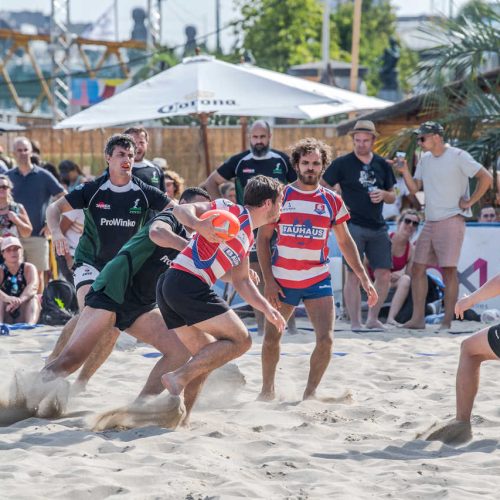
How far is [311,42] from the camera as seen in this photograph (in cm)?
4519

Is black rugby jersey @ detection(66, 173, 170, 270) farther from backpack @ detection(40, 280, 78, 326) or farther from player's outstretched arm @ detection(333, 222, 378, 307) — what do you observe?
backpack @ detection(40, 280, 78, 326)

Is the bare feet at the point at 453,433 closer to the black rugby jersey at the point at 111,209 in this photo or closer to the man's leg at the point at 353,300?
the black rugby jersey at the point at 111,209

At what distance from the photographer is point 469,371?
227 inches

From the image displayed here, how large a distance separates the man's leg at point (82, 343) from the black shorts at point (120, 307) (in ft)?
0.11

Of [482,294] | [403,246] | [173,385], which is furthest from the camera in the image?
[403,246]

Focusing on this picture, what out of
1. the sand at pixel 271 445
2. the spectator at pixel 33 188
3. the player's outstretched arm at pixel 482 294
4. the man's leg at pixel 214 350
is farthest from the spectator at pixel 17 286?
the player's outstretched arm at pixel 482 294

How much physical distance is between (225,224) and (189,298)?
1.49 ft

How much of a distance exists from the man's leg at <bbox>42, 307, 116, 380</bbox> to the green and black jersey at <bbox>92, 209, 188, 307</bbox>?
13cm

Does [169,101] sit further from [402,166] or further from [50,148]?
[50,148]

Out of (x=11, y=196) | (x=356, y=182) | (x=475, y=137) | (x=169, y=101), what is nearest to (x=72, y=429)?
(x=356, y=182)

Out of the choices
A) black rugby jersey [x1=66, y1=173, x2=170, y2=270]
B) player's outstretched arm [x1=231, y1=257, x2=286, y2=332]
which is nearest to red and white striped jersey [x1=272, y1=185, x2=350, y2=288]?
black rugby jersey [x1=66, y1=173, x2=170, y2=270]

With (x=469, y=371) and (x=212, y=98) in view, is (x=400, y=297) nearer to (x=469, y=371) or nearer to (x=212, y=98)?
(x=212, y=98)

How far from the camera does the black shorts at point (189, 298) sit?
569 centimetres

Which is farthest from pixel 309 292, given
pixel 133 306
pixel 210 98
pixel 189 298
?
pixel 210 98
